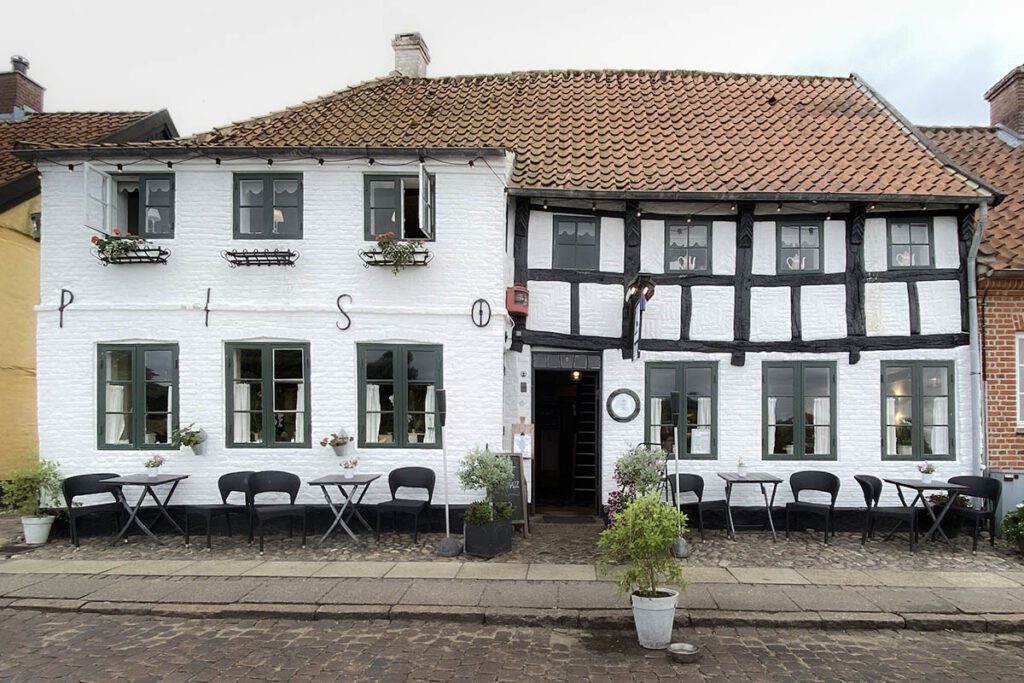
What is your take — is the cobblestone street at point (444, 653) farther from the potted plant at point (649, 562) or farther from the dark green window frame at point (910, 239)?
the dark green window frame at point (910, 239)

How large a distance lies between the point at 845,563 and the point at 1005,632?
204 centimetres

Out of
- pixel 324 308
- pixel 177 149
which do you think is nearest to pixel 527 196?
pixel 324 308

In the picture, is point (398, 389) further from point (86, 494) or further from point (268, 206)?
point (86, 494)

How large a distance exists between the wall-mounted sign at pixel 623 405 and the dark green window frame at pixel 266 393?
4561 mm

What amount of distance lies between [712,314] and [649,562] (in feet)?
18.1

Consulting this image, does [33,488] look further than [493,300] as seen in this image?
No

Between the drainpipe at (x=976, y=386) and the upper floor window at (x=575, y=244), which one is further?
the upper floor window at (x=575, y=244)

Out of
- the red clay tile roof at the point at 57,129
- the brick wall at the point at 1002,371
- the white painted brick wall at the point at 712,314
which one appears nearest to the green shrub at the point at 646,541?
the white painted brick wall at the point at 712,314

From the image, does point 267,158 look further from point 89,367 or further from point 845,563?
point 845,563

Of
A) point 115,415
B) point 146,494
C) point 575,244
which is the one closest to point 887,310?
point 575,244

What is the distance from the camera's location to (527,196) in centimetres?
1016

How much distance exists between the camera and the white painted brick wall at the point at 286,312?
9719mm

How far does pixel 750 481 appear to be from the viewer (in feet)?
31.0

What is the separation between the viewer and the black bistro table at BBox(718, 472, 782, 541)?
9.51m
